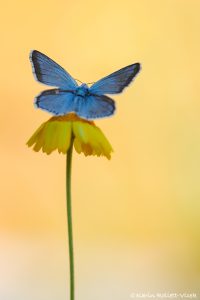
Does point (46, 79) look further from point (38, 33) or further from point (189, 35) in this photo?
point (189, 35)

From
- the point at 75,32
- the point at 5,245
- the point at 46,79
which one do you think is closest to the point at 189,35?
the point at 75,32

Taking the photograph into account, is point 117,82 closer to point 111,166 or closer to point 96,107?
point 96,107

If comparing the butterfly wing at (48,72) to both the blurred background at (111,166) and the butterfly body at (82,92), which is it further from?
the blurred background at (111,166)

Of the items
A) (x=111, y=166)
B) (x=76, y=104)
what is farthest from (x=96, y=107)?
(x=111, y=166)

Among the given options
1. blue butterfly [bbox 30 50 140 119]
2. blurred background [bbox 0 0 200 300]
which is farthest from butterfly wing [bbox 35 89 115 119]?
blurred background [bbox 0 0 200 300]

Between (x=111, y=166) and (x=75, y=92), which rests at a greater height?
(x=75, y=92)

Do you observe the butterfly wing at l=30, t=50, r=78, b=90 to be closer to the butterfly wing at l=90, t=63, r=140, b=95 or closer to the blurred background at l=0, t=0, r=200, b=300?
the butterfly wing at l=90, t=63, r=140, b=95
